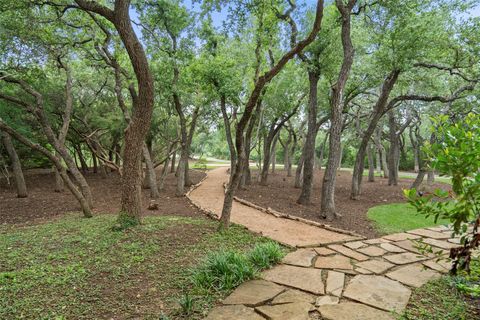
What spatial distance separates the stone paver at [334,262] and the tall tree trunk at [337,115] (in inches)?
105

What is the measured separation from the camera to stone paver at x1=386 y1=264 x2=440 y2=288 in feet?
9.97

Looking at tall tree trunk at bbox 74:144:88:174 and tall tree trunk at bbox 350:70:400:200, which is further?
tall tree trunk at bbox 74:144:88:174

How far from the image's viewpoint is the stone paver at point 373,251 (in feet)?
13.0

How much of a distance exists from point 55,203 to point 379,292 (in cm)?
982

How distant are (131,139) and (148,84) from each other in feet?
3.26

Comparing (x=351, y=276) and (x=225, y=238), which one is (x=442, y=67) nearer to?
(x=351, y=276)

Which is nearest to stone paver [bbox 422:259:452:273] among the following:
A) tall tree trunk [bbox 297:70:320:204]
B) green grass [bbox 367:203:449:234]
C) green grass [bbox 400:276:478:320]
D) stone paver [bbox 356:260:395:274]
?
green grass [bbox 400:276:478:320]

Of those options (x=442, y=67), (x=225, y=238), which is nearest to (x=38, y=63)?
(x=225, y=238)

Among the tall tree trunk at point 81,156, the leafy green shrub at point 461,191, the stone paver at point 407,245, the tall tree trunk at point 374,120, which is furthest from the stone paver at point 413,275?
the tall tree trunk at point 81,156

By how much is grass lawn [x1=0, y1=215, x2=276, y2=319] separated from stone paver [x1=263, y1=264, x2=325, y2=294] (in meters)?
0.74

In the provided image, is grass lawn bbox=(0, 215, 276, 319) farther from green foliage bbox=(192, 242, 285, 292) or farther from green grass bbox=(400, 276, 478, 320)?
green grass bbox=(400, 276, 478, 320)

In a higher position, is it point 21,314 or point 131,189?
point 131,189

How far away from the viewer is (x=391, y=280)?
310cm

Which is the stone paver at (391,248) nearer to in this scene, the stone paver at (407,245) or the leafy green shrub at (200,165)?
the stone paver at (407,245)
